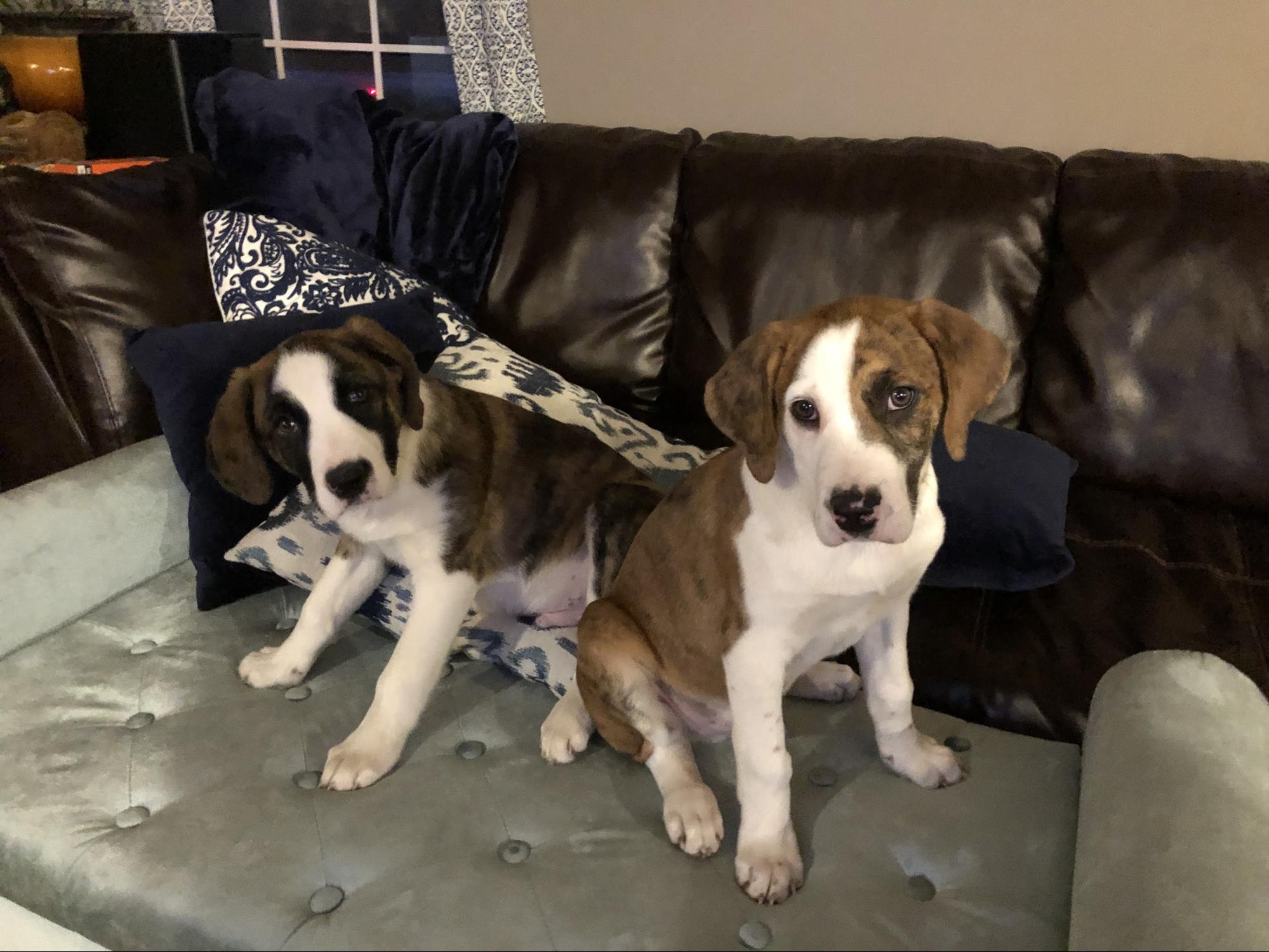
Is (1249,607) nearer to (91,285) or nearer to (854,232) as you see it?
(854,232)

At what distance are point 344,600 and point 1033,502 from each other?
1.53 meters

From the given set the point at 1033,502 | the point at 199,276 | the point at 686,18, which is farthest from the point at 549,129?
the point at 1033,502

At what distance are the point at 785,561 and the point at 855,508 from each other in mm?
197

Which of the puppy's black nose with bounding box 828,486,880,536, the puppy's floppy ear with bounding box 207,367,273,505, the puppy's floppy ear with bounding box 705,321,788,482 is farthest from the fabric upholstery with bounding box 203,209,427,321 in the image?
the puppy's black nose with bounding box 828,486,880,536

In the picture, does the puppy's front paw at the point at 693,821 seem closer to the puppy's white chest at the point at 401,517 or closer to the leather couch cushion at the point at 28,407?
the puppy's white chest at the point at 401,517

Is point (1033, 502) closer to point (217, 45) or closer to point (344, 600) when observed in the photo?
point (344, 600)

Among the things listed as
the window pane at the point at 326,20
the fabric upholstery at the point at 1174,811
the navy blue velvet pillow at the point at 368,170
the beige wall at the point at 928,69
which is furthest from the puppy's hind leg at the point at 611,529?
the window pane at the point at 326,20

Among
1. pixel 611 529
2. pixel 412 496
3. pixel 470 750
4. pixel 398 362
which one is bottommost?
pixel 470 750

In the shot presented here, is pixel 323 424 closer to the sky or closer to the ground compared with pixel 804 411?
closer to the ground

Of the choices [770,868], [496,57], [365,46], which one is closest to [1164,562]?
[770,868]

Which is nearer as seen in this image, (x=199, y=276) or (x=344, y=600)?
(x=344, y=600)

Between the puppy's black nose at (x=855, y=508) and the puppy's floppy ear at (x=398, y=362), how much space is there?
88 centimetres

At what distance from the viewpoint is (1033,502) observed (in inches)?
78.5

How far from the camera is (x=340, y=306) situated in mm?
2209
